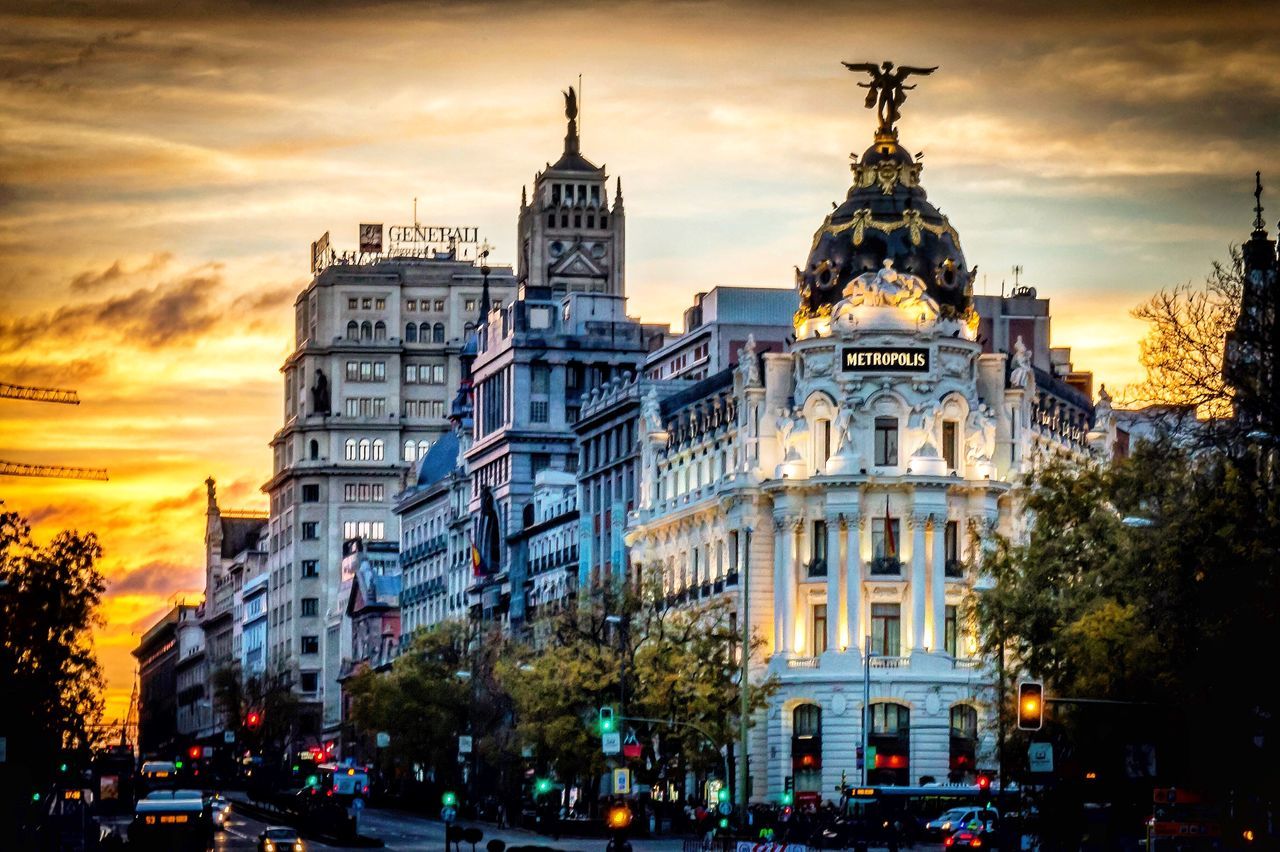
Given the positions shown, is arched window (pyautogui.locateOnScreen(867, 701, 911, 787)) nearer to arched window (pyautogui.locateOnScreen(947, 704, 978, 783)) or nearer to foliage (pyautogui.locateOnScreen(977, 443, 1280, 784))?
arched window (pyautogui.locateOnScreen(947, 704, 978, 783))

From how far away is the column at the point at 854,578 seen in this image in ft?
535

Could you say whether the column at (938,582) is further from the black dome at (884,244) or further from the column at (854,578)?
the black dome at (884,244)

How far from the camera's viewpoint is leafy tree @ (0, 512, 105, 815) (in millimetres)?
128125

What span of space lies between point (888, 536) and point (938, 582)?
11.4 feet

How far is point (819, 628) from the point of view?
6526 inches

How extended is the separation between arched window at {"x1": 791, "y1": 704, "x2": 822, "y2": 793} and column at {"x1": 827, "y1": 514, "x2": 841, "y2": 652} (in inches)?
136

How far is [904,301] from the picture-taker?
538ft

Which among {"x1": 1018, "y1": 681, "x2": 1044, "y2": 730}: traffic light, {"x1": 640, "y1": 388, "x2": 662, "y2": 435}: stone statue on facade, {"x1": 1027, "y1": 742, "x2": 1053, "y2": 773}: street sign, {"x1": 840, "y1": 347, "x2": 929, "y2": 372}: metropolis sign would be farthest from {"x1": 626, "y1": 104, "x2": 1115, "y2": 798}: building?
{"x1": 1018, "y1": 681, "x2": 1044, "y2": 730}: traffic light

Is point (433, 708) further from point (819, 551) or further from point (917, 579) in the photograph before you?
point (917, 579)

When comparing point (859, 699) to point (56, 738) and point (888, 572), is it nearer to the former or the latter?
point (888, 572)

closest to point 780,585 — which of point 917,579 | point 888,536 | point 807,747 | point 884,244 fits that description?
point 888,536

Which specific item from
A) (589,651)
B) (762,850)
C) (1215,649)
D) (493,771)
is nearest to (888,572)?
(589,651)

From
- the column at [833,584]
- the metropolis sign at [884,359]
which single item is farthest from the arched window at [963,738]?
the metropolis sign at [884,359]

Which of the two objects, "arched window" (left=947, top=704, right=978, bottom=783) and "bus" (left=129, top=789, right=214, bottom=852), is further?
"arched window" (left=947, top=704, right=978, bottom=783)
